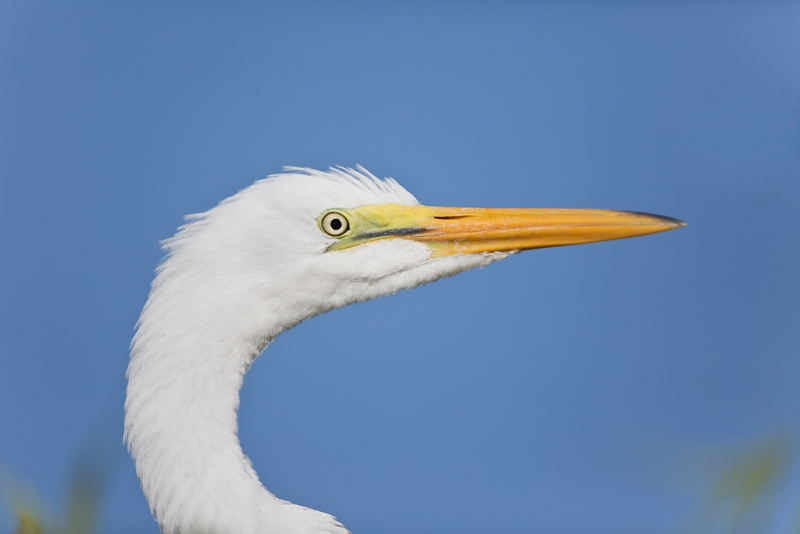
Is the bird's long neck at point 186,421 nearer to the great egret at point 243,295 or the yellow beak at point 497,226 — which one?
the great egret at point 243,295

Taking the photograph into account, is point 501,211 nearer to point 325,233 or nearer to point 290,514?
point 325,233

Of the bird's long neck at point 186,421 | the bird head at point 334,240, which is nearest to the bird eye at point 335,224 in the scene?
the bird head at point 334,240

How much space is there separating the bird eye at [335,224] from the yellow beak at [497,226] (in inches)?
2.4

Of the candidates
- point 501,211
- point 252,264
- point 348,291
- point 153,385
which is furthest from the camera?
point 501,211

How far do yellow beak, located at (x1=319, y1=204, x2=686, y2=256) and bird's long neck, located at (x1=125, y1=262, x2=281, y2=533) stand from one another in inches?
23.1

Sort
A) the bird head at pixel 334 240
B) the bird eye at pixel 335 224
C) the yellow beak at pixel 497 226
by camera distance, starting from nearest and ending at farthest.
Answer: the bird head at pixel 334 240 → the bird eye at pixel 335 224 → the yellow beak at pixel 497 226

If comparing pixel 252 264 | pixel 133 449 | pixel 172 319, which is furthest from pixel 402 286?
pixel 133 449

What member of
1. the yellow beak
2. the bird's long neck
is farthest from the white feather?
the yellow beak

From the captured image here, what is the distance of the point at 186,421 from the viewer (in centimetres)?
184

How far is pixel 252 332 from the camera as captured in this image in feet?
6.40

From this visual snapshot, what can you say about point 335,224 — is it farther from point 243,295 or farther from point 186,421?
point 186,421

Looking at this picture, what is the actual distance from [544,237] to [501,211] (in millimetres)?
173

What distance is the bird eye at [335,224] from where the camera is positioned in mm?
2043

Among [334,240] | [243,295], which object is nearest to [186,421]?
[243,295]
